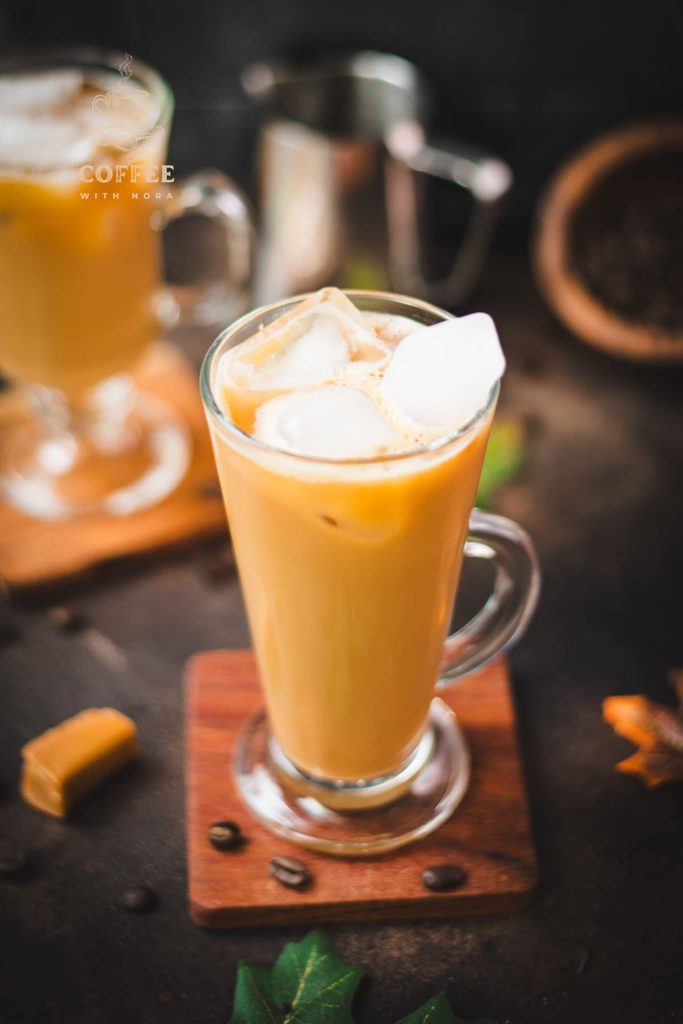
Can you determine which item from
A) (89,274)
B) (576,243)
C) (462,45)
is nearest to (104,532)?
(89,274)

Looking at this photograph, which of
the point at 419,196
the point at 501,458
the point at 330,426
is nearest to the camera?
the point at 330,426

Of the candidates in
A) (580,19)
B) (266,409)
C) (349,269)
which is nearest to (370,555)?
(266,409)

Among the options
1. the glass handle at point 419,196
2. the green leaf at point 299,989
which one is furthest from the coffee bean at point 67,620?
the glass handle at point 419,196

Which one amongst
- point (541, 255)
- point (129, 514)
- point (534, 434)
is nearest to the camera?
point (129, 514)

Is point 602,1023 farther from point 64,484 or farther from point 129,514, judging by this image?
point 64,484

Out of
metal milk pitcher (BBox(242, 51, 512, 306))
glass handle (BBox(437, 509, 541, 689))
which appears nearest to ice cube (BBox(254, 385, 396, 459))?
glass handle (BBox(437, 509, 541, 689))

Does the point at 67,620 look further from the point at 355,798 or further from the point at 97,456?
the point at 355,798
